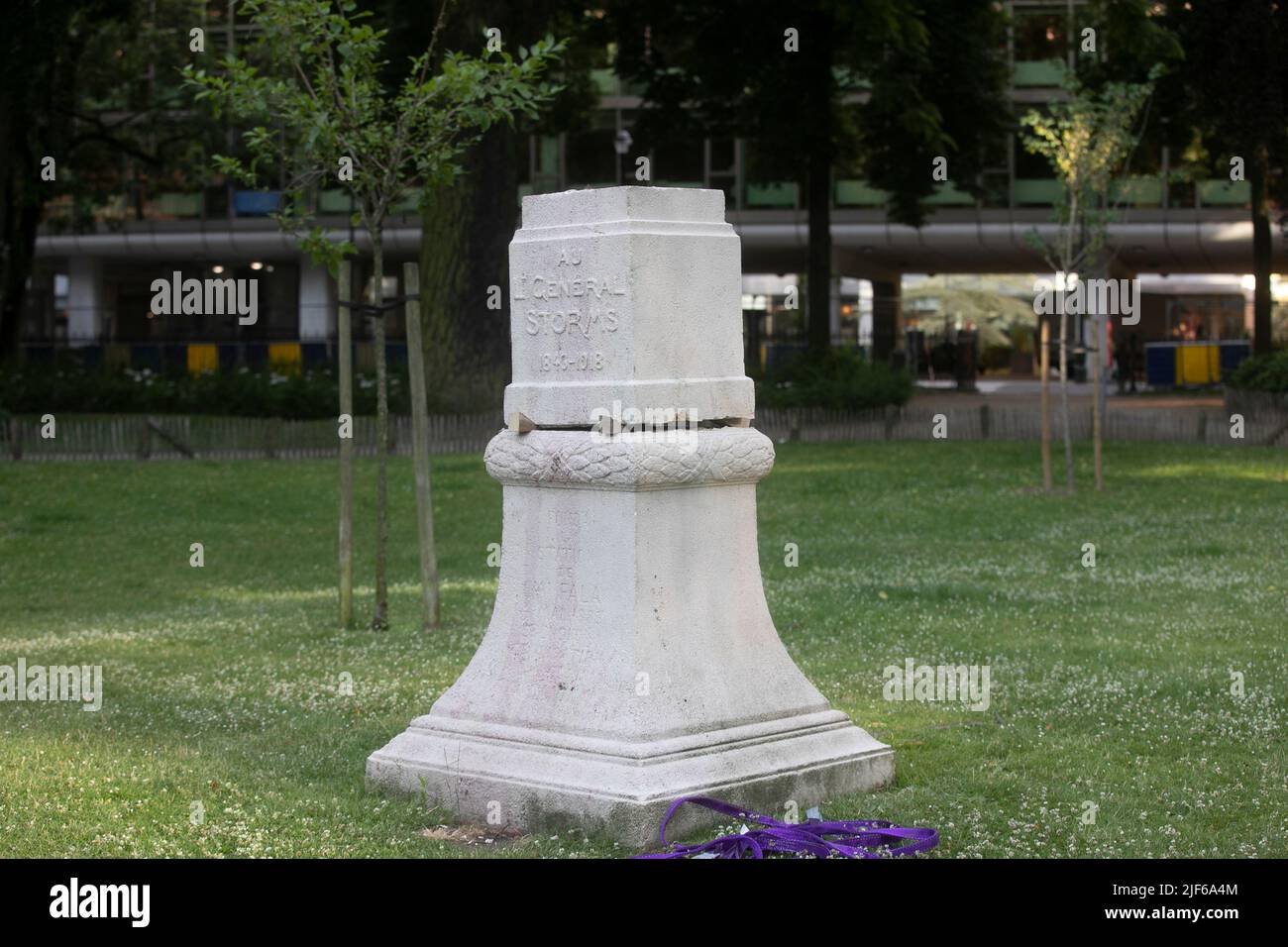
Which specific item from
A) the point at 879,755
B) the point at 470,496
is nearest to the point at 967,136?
the point at 470,496

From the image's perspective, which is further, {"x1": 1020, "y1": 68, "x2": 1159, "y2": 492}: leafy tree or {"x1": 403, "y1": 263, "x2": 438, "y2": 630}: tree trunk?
{"x1": 1020, "y1": 68, "x2": 1159, "y2": 492}: leafy tree

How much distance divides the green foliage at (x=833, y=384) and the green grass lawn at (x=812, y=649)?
9.34 metres

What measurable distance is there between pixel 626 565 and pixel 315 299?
183ft

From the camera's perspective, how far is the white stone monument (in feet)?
24.4

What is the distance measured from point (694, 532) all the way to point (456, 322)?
21.4m

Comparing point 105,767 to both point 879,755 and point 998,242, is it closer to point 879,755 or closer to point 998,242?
point 879,755

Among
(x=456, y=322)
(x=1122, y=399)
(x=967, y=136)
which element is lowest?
(x=1122, y=399)

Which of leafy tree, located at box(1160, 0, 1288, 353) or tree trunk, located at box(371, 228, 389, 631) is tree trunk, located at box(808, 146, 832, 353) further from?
tree trunk, located at box(371, 228, 389, 631)

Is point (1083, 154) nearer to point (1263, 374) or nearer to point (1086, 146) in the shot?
point (1086, 146)

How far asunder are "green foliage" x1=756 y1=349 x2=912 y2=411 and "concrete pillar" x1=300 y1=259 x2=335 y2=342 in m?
26.9

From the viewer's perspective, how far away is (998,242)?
2138 inches

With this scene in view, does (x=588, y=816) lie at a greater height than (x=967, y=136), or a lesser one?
lesser

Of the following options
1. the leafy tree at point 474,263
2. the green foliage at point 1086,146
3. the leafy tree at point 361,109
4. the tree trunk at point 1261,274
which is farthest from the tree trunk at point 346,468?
the tree trunk at point 1261,274

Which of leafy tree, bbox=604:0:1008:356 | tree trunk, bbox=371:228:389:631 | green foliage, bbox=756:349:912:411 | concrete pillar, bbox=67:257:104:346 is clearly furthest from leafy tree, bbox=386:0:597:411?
concrete pillar, bbox=67:257:104:346
